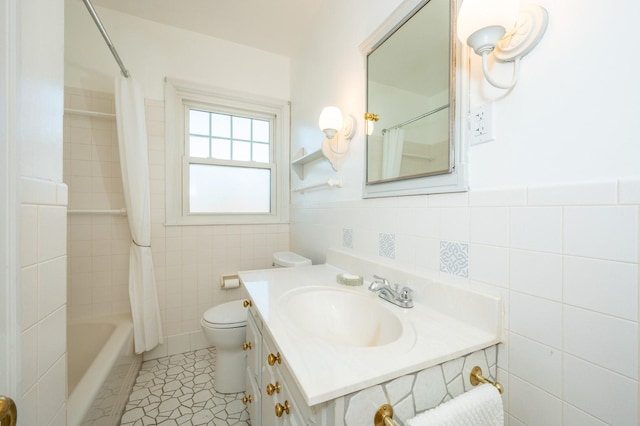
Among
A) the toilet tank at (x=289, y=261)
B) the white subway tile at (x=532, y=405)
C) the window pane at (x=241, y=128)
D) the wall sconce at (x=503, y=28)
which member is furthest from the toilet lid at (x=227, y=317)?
the wall sconce at (x=503, y=28)

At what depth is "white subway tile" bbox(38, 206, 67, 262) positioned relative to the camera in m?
0.55

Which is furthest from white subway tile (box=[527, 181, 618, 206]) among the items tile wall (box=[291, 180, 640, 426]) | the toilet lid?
the toilet lid

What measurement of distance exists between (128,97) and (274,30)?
1198 millimetres

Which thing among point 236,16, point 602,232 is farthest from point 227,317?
point 236,16

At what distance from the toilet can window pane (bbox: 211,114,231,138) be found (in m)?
1.48

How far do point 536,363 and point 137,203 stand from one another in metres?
2.10

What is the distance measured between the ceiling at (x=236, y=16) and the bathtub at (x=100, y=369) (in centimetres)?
223

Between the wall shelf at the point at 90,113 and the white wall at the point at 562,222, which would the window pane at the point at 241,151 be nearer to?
the wall shelf at the point at 90,113

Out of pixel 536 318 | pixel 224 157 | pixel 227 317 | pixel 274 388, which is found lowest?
pixel 227 317

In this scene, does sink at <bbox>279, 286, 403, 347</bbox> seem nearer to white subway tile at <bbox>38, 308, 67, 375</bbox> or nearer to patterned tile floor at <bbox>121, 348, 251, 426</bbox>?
white subway tile at <bbox>38, 308, 67, 375</bbox>

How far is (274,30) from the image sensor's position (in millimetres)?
1967

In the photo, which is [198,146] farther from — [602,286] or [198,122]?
[602,286]

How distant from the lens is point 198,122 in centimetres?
212

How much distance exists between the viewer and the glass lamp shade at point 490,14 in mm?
608
